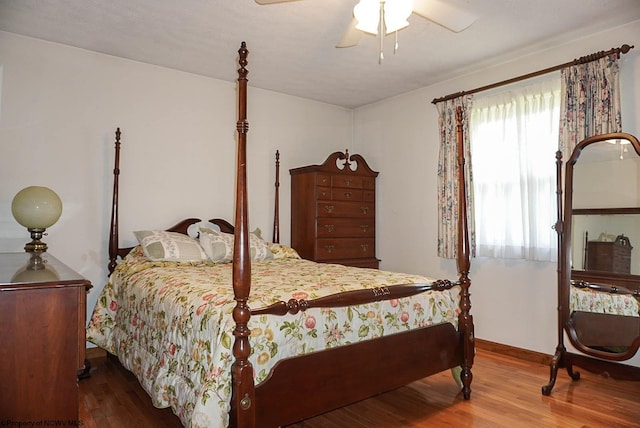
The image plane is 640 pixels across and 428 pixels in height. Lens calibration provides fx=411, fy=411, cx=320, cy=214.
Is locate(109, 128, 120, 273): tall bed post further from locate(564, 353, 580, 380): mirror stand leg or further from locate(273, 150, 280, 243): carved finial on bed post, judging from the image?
locate(564, 353, 580, 380): mirror stand leg

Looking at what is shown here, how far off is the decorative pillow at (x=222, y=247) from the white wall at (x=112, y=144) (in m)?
0.44

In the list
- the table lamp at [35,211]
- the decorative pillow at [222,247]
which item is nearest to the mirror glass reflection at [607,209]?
the decorative pillow at [222,247]

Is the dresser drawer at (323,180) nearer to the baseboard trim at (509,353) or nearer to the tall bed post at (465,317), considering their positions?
the tall bed post at (465,317)

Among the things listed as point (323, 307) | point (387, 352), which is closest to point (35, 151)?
point (323, 307)

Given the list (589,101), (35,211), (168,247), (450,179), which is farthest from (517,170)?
(35,211)

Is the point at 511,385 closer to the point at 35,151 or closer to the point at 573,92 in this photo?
the point at 573,92

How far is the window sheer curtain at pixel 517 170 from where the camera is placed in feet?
10.6

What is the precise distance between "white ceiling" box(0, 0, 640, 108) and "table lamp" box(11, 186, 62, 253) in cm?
121

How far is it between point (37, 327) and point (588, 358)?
316 centimetres

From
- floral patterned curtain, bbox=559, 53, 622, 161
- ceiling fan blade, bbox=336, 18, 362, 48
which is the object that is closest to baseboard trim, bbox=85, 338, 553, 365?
floral patterned curtain, bbox=559, 53, 622, 161

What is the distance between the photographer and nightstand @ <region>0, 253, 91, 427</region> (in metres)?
1.35

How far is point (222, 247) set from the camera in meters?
3.39

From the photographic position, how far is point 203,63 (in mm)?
3602

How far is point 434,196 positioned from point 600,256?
5.23ft
